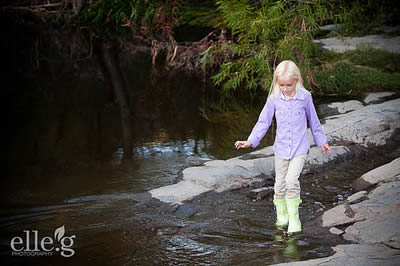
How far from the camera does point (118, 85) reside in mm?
9883

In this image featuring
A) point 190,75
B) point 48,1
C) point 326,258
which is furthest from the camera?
point 48,1

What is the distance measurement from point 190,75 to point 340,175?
5991 millimetres

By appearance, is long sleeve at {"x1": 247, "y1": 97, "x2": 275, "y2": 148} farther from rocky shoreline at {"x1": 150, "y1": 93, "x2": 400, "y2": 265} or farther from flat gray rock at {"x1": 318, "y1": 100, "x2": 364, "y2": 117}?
flat gray rock at {"x1": 318, "y1": 100, "x2": 364, "y2": 117}

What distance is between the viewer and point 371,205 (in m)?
3.90

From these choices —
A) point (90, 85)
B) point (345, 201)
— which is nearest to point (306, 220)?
point (345, 201)

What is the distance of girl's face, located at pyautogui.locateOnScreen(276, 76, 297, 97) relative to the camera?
12.0ft

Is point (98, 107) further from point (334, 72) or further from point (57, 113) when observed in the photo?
point (334, 72)

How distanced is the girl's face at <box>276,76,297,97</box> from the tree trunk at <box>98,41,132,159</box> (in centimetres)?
270

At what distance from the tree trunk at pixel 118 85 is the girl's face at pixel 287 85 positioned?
2.70 meters

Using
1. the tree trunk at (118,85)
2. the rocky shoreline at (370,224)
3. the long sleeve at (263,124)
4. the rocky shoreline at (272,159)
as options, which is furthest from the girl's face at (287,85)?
the tree trunk at (118,85)

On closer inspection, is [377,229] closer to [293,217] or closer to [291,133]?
[293,217]

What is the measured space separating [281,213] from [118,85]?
6.47 metres

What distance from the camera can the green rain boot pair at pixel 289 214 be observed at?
3.82 meters

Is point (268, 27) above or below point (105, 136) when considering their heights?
above
